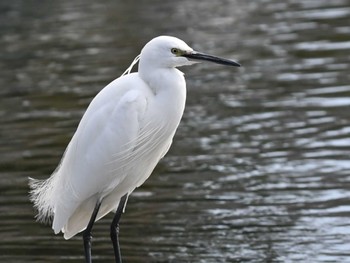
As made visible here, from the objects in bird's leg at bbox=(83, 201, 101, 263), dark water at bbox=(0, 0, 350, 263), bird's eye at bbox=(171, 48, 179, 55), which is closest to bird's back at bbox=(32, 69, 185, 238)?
bird's leg at bbox=(83, 201, 101, 263)

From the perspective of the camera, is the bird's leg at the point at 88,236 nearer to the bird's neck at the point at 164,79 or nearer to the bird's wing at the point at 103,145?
the bird's wing at the point at 103,145

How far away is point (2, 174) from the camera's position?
8680mm

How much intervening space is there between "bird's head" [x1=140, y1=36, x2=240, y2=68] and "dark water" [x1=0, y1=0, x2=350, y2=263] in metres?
1.68

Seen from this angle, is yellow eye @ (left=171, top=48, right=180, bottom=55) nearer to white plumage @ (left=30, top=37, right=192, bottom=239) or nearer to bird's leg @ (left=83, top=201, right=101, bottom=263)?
white plumage @ (left=30, top=37, right=192, bottom=239)

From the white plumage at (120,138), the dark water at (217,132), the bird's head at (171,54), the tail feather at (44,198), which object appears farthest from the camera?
the dark water at (217,132)

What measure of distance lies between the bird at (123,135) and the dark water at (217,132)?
3.15 ft

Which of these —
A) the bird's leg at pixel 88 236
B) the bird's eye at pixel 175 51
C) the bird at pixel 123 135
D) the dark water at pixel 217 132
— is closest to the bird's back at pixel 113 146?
the bird at pixel 123 135

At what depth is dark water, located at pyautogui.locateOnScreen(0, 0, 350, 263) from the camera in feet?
22.2

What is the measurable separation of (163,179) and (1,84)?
4.98m

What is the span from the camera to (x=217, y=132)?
9.38 metres

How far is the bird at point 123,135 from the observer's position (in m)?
5.20

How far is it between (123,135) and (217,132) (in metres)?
4.05

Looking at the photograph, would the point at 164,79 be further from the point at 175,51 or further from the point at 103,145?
the point at 103,145

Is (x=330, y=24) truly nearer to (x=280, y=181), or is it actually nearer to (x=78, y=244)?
(x=280, y=181)
